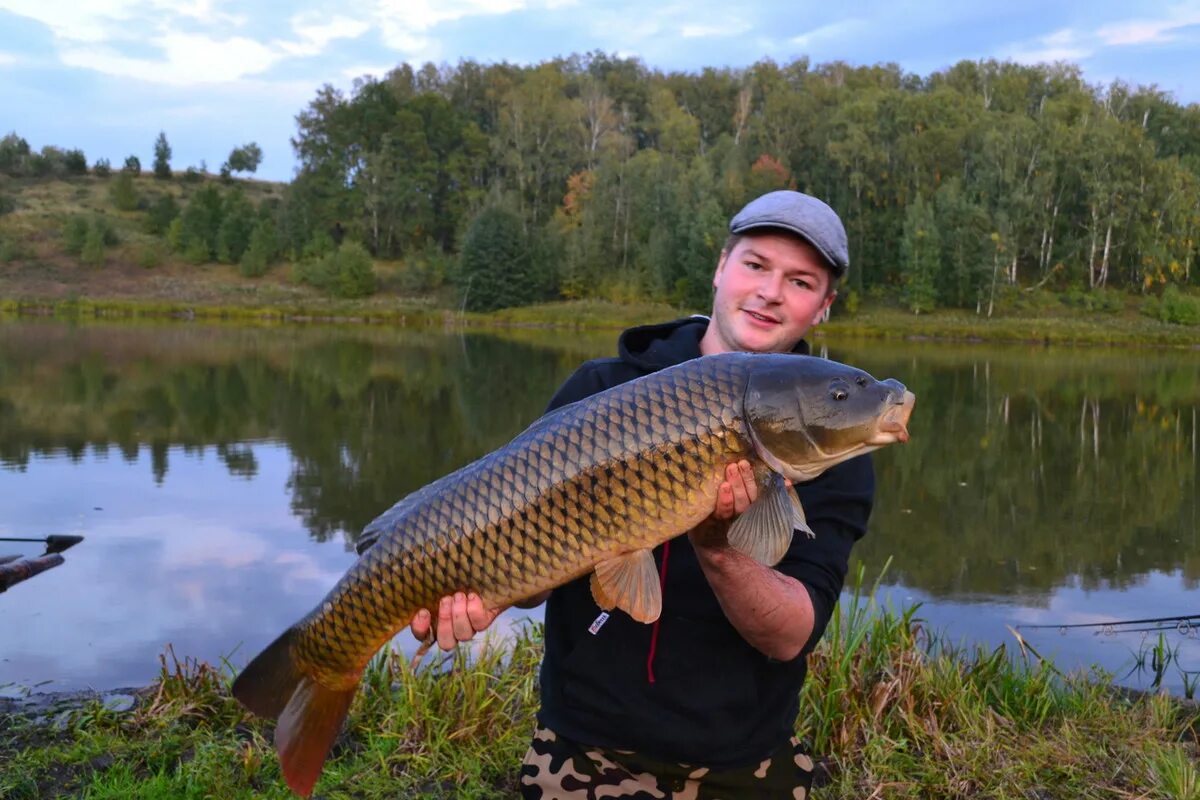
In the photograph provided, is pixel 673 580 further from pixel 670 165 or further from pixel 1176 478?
pixel 670 165

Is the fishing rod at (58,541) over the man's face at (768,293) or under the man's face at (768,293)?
under

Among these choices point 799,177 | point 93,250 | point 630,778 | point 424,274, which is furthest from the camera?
point 93,250

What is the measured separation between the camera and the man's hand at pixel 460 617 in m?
1.69

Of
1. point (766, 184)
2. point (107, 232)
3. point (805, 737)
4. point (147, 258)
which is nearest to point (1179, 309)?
point (766, 184)

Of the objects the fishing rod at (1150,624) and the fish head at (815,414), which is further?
the fishing rod at (1150,624)

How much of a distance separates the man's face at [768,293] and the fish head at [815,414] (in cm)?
45

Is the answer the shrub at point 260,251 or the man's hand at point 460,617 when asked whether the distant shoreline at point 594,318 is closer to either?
the shrub at point 260,251

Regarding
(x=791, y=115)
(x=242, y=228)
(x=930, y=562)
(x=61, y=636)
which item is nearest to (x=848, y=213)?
(x=791, y=115)

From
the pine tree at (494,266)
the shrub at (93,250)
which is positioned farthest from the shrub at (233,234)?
the pine tree at (494,266)

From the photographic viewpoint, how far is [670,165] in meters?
39.8

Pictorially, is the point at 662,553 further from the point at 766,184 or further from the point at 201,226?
the point at 201,226

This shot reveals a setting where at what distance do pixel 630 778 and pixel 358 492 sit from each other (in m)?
7.29

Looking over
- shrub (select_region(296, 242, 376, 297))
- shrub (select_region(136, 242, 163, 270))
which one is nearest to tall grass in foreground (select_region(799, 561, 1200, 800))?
shrub (select_region(296, 242, 376, 297))

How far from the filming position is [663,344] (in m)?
2.09
